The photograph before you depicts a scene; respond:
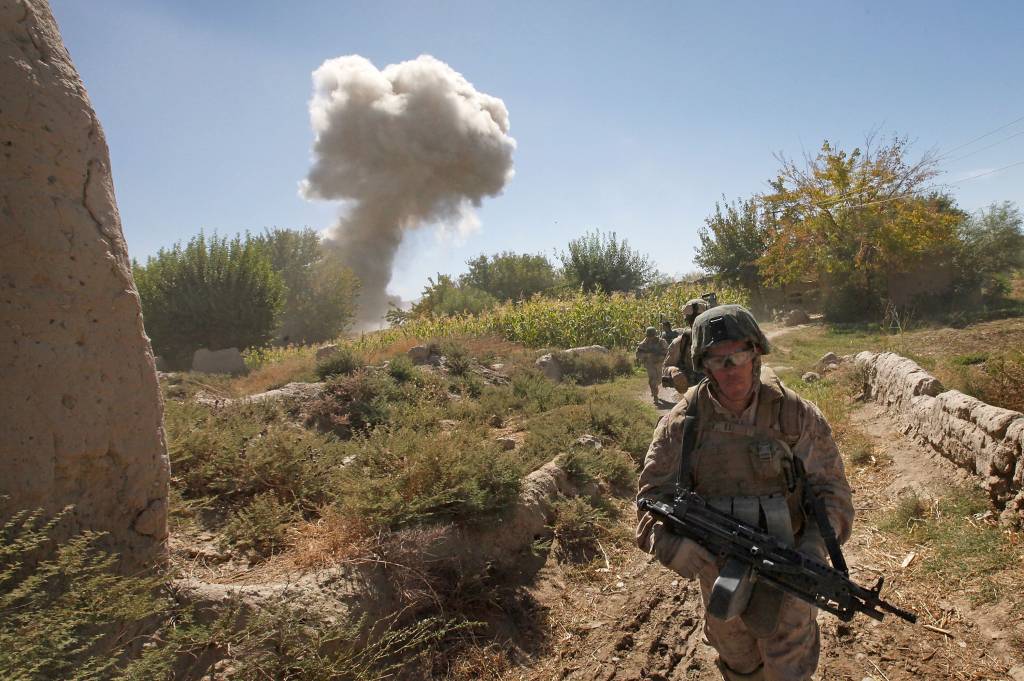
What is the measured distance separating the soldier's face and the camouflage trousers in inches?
26.2

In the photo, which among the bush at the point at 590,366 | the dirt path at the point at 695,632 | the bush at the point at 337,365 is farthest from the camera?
the bush at the point at 590,366

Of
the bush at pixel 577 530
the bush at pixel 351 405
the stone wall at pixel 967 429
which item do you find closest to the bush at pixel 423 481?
A: the bush at pixel 577 530

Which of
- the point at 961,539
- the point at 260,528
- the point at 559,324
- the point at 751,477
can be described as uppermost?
the point at 559,324

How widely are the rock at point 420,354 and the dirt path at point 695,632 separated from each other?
7140 mm

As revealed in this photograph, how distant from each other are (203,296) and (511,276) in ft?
55.8

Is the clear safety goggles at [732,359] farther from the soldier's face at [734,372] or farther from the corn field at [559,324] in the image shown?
the corn field at [559,324]

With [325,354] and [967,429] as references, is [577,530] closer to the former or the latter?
[967,429]

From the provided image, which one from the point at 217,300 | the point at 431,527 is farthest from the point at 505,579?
the point at 217,300

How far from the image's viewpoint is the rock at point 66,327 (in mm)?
2572

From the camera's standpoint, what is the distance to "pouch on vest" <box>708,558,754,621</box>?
188cm

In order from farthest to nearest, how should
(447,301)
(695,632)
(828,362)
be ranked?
(447,301), (828,362), (695,632)

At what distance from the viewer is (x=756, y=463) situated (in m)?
2.15

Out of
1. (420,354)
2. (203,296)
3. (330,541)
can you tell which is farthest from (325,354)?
(203,296)

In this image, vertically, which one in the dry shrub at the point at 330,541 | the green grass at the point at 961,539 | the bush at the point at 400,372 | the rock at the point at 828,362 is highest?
the bush at the point at 400,372
